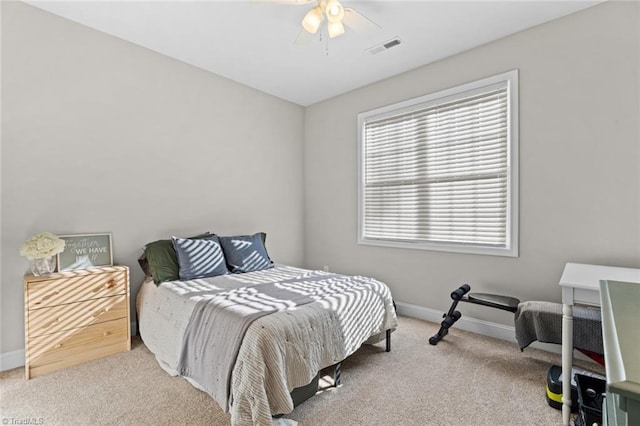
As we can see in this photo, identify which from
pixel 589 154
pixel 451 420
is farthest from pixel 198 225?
pixel 589 154

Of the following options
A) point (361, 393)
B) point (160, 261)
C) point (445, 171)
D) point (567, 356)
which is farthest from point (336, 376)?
point (445, 171)

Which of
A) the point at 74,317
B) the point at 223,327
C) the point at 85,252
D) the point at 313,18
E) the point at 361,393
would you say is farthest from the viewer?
the point at 85,252

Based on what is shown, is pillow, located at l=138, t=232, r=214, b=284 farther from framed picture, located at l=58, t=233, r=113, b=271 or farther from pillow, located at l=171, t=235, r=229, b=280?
framed picture, located at l=58, t=233, r=113, b=271

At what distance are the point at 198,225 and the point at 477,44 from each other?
136 inches

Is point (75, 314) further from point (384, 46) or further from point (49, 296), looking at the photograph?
point (384, 46)

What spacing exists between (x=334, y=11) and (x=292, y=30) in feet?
2.54

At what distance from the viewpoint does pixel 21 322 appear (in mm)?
2453

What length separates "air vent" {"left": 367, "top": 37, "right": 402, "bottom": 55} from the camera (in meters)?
2.97

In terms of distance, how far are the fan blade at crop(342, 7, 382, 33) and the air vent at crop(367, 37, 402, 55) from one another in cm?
63

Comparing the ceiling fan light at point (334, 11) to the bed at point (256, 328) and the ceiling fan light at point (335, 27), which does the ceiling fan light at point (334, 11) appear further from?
the bed at point (256, 328)

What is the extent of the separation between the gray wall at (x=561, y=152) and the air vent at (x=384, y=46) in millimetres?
575

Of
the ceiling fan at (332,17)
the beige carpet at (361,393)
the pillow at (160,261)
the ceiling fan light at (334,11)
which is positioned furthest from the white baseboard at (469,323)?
the ceiling fan light at (334,11)

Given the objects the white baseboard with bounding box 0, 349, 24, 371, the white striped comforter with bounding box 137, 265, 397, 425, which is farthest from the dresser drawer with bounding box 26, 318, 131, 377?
the white baseboard with bounding box 0, 349, 24, 371

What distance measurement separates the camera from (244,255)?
10.5 ft
